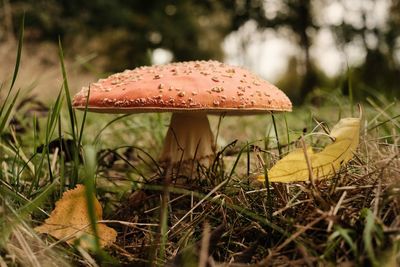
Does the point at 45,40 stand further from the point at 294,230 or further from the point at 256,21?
the point at 294,230

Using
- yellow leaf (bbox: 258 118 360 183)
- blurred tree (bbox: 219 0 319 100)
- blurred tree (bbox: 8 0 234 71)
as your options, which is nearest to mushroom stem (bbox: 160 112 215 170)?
yellow leaf (bbox: 258 118 360 183)

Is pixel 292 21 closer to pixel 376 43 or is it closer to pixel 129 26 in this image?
pixel 376 43

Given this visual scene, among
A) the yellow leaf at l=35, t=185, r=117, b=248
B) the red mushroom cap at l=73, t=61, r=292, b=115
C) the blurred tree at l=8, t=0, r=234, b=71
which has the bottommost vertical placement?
the yellow leaf at l=35, t=185, r=117, b=248

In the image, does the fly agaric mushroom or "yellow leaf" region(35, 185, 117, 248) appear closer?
"yellow leaf" region(35, 185, 117, 248)

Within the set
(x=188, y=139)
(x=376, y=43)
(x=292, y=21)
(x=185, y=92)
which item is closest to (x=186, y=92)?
(x=185, y=92)

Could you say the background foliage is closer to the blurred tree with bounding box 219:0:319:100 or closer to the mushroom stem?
Result: the blurred tree with bounding box 219:0:319:100

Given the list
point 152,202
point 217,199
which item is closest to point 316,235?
point 217,199
